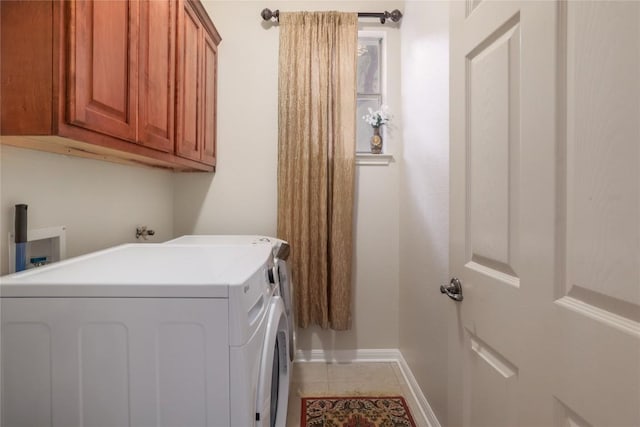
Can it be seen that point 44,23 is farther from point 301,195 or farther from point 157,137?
point 301,195

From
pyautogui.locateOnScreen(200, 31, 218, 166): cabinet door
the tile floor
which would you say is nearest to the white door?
the tile floor

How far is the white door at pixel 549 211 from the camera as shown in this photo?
1.60 feet

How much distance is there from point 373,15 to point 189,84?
139 cm

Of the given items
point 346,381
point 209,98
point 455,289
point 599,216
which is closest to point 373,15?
point 209,98

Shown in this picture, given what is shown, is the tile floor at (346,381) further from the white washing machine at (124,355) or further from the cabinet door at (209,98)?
the cabinet door at (209,98)

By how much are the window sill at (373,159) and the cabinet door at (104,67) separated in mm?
1452

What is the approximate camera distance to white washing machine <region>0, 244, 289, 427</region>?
77 centimetres

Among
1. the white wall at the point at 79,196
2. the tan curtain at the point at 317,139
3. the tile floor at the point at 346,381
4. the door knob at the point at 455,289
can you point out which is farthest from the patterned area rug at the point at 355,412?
the white wall at the point at 79,196

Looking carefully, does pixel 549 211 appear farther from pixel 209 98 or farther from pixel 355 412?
pixel 209 98

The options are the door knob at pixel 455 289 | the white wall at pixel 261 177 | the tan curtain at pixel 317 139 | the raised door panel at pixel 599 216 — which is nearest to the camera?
the raised door panel at pixel 599 216

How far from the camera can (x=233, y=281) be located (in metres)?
0.80

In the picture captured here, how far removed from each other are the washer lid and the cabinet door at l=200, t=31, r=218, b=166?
3.16 ft

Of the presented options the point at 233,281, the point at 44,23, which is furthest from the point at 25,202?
the point at 233,281

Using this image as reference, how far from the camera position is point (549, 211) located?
0.62 m
